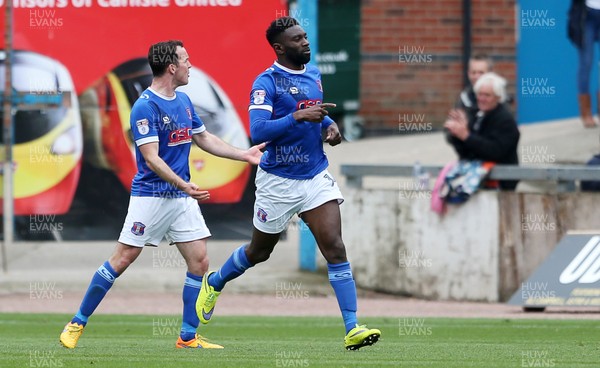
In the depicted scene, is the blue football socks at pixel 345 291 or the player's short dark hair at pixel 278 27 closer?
the blue football socks at pixel 345 291

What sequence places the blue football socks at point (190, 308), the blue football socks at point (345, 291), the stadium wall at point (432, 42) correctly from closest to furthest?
1. the blue football socks at point (345, 291)
2. the blue football socks at point (190, 308)
3. the stadium wall at point (432, 42)

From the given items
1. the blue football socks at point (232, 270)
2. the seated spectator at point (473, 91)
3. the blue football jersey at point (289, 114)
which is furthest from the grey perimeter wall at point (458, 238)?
the blue football jersey at point (289, 114)

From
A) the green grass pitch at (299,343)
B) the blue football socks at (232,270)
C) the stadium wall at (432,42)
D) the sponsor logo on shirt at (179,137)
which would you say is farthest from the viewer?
the stadium wall at (432,42)

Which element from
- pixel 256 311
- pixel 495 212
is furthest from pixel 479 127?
pixel 256 311

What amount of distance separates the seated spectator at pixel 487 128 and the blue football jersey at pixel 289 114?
468 centimetres

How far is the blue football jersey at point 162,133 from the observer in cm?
954

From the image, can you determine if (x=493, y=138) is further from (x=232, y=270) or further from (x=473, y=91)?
(x=232, y=270)

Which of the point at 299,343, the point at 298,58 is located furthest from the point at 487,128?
the point at 298,58

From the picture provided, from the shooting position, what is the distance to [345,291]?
9516 mm

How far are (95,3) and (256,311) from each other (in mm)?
4053

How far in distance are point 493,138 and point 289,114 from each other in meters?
5.30

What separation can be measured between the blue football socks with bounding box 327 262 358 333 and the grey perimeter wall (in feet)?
18.0

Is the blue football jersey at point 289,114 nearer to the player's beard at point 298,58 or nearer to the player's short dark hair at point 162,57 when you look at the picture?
the player's beard at point 298,58

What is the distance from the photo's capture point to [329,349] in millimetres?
9758
